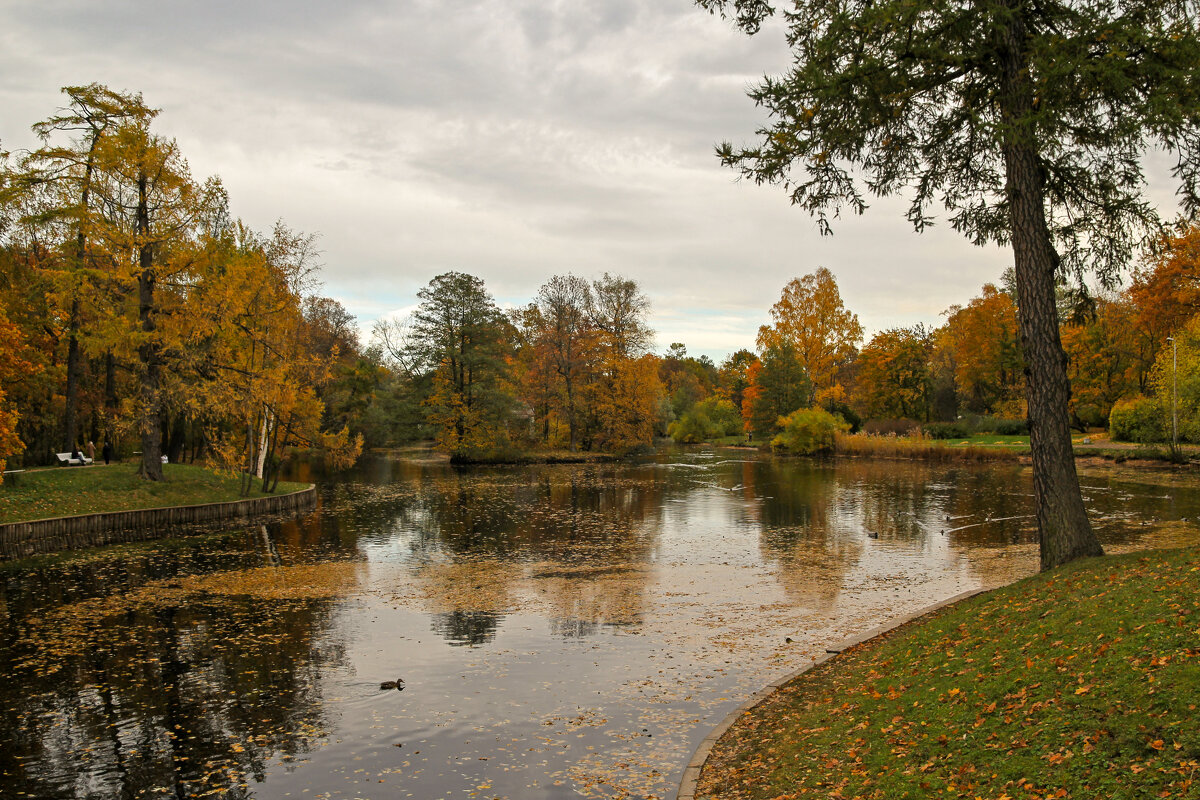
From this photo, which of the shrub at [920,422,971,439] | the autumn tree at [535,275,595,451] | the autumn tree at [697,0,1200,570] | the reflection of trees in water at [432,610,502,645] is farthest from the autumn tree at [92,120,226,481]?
the shrub at [920,422,971,439]

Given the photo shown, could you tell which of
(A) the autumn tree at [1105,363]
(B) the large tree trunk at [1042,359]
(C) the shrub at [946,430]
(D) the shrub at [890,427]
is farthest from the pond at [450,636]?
(A) the autumn tree at [1105,363]

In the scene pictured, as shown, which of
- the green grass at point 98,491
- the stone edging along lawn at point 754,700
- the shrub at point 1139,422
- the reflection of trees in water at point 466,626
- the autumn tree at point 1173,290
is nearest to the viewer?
the stone edging along lawn at point 754,700

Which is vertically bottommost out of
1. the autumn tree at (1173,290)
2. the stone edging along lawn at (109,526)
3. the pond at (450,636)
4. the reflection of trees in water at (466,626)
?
the reflection of trees in water at (466,626)

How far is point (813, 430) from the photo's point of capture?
51000 millimetres

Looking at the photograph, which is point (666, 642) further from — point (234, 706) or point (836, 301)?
point (836, 301)

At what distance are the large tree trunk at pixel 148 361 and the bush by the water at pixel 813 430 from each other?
38.7 m

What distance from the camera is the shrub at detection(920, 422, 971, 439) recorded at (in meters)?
50.5

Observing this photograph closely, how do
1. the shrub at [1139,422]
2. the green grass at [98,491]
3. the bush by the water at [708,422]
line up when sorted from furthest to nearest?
the bush by the water at [708,422]
the shrub at [1139,422]
the green grass at [98,491]

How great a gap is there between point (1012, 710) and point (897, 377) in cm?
5697

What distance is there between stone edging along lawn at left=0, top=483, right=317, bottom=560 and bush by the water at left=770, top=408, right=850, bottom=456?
3587 cm

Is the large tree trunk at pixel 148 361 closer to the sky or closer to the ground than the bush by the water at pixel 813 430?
closer to the sky

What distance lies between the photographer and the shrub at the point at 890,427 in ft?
A: 172

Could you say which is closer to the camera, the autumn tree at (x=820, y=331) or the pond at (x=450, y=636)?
the pond at (x=450, y=636)

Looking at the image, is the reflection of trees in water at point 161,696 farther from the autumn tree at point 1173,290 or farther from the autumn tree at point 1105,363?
the autumn tree at point 1105,363
